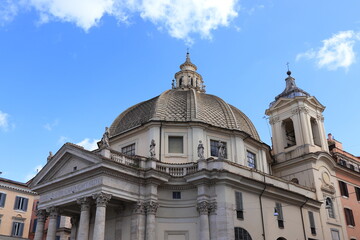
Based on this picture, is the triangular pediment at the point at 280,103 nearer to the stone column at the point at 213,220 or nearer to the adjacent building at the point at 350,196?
the adjacent building at the point at 350,196

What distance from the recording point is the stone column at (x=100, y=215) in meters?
22.1

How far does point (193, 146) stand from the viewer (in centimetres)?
2833

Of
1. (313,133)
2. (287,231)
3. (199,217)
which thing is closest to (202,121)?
(199,217)

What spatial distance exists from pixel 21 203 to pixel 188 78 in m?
20.6

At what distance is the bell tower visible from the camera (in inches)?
1428

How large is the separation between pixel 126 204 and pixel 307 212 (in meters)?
14.5

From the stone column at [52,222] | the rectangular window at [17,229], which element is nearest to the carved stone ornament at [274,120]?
the stone column at [52,222]

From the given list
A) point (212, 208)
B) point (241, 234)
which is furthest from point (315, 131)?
point (212, 208)

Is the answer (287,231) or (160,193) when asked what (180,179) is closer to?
(160,193)

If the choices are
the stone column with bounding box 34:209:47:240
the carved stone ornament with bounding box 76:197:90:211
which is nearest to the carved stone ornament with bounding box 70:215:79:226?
the stone column with bounding box 34:209:47:240

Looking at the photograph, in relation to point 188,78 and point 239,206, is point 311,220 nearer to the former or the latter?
point 239,206

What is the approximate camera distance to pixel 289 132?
40375 millimetres

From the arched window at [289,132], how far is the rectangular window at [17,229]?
26818 mm

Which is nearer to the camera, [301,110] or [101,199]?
[101,199]
